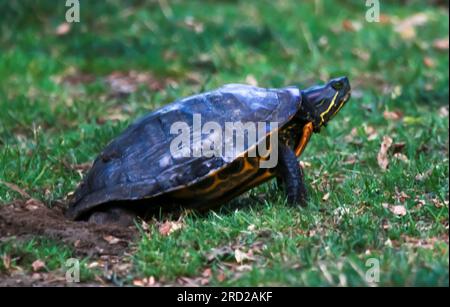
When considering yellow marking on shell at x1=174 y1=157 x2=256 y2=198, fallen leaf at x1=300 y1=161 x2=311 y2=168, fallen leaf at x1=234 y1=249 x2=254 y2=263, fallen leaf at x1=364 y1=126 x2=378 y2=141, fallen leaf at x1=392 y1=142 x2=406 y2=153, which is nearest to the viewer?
fallen leaf at x1=234 y1=249 x2=254 y2=263

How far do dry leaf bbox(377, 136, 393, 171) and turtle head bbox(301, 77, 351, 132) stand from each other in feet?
2.69

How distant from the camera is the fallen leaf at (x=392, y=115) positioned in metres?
9.24

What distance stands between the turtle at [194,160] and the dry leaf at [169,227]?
0.21 metres

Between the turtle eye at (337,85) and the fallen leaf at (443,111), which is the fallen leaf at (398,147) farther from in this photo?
the turtle eye at (337,85)

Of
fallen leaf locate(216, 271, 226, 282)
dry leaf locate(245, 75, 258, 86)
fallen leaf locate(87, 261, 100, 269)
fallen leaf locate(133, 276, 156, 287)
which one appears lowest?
fallen leaf locate(133, 276, 156, 287)

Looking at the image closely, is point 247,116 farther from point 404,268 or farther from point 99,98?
point 99,98

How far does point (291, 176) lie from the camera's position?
6445mm

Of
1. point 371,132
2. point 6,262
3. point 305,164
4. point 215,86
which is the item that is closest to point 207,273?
point 6,262

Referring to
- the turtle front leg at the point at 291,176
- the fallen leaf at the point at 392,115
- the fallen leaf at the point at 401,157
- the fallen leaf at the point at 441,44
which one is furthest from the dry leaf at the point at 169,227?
the fallen leaf at the point at 441,44

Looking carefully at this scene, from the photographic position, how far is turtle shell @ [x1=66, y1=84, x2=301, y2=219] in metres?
6.29

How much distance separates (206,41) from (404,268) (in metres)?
7.17

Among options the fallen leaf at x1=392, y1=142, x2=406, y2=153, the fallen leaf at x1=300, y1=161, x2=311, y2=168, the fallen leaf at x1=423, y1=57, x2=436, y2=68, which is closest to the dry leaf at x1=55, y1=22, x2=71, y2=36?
the fallen leaf at x1=423, y1=57, x2=436, y2=68

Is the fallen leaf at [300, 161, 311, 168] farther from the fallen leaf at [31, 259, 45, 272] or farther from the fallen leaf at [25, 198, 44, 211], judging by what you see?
the fallen leaf at [31, 259, 45, 272]
